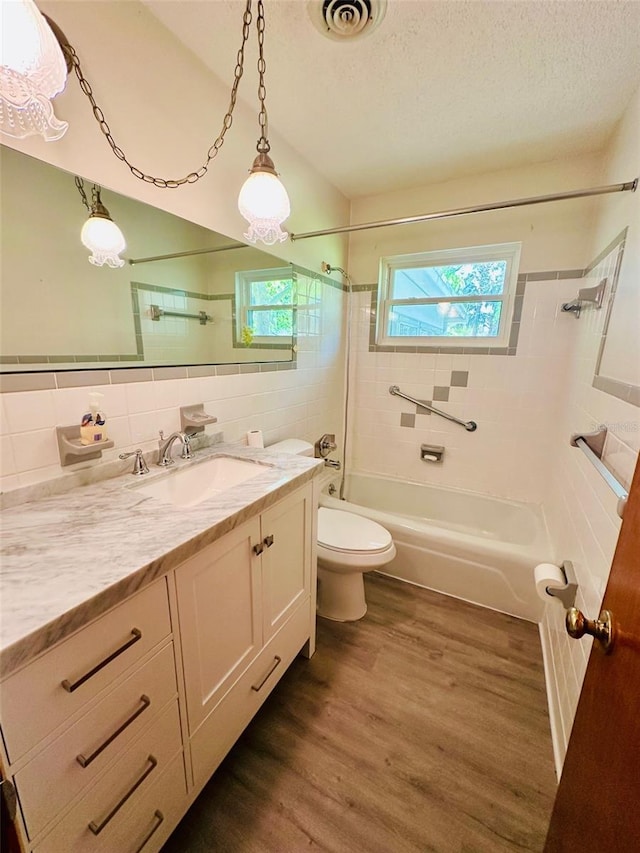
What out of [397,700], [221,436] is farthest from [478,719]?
[221,436]

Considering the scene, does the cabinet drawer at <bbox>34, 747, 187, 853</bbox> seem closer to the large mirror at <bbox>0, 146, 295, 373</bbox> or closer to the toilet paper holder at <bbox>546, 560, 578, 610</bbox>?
the large mirror at <bbox>0, 146, 295, 373</bbox>

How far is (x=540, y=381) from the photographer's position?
7.05 ft

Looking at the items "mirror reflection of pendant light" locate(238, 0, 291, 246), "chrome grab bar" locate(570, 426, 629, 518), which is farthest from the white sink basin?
"chrome grab bar" locate(570, 426, 629, 518)

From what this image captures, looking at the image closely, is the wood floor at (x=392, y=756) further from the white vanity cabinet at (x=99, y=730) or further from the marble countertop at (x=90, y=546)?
the marble countertop at (x=90, y=546)

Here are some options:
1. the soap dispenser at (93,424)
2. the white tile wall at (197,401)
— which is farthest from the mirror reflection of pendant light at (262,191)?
the soap dispenser at (93,424)

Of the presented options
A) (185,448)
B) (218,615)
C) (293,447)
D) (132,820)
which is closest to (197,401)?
(185,448)

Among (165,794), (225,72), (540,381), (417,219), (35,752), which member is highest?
(225,72)

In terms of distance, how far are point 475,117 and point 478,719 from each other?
2.61 m

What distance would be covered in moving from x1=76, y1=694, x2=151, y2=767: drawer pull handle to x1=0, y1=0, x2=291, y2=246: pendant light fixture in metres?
1.23

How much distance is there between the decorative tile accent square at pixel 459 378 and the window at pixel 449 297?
190 millimetres

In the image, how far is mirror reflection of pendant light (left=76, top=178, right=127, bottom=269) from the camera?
102 centimetres

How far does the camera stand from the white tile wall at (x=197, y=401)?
0.91 m

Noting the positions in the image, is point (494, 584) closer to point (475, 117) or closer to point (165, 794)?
point (165, 794)

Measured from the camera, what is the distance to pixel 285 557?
1209mm
